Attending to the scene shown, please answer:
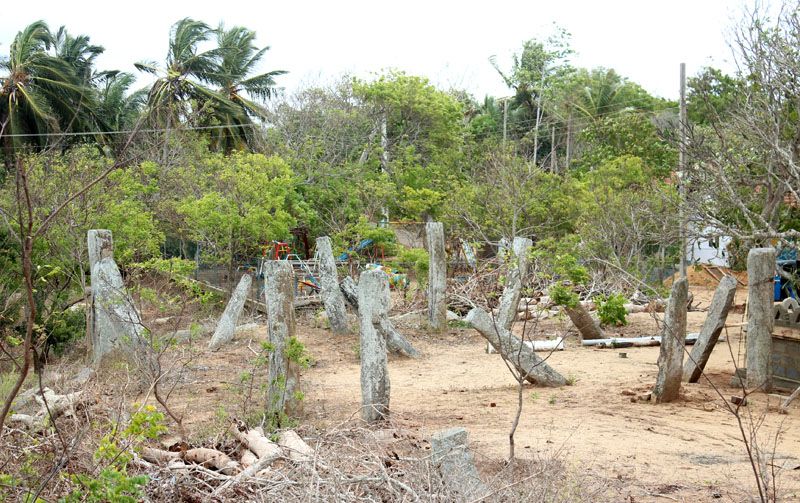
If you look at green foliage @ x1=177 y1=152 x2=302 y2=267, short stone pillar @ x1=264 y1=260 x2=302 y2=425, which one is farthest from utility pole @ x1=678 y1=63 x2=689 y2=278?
green foliage @ x1=177 y1=152 x2=302 y2=267

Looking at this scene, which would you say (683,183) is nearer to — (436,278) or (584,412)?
(436,278)

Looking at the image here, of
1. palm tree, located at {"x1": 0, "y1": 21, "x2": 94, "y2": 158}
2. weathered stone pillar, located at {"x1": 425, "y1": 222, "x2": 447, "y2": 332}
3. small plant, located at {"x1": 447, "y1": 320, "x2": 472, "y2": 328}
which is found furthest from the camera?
palm tree, located at {"x1": 0, "y1": 21, "x2": 94, "y2": 158}

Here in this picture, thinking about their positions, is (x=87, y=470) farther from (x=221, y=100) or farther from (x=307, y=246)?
(x=221, y=100)

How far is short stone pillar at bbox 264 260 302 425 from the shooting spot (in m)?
7.62

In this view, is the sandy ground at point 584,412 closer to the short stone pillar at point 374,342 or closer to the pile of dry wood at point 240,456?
the short stone pillar at point 374,342

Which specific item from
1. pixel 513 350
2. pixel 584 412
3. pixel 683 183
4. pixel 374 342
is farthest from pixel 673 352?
pixel 683 183

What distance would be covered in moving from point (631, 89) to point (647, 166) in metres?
20.6

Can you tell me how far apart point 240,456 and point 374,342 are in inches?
88.2

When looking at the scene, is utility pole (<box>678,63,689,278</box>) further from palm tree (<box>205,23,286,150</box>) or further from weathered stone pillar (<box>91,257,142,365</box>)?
palm tree (<box>205,23,286,150</box>)

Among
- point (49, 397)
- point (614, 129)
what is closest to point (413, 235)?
point (614, 129)

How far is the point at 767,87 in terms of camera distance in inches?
411

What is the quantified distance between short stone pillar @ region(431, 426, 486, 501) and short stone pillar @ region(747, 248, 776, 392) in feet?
18.3

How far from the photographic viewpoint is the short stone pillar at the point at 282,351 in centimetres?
762

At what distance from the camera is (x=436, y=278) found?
14.6 m
